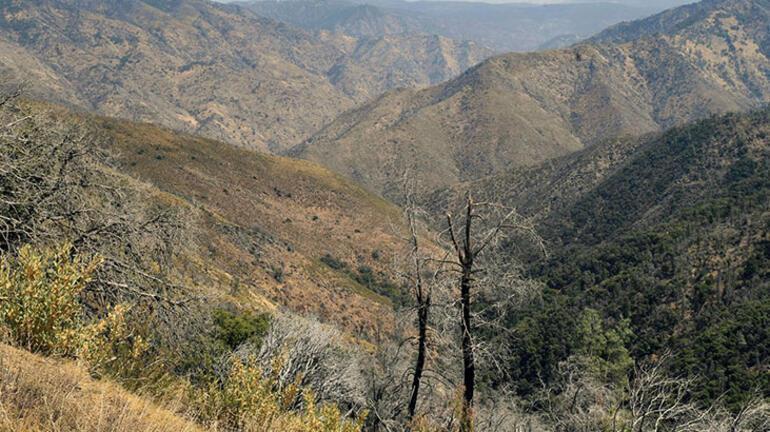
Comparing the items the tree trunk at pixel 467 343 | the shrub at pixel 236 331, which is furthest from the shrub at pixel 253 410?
the shrub at pixel 236 331

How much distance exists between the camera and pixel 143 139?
3056 inches

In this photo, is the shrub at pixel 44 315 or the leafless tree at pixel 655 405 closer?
the shrub at pixel 44 315

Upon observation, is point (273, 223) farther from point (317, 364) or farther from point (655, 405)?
point (655, 405)

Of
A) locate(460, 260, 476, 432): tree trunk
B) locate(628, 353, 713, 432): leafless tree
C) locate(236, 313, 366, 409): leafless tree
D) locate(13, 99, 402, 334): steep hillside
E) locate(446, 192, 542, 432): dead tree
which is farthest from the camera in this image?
locate(13, 99, 402, 334): steep hillside

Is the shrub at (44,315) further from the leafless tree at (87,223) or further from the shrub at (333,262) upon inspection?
the shrub at (333,262)

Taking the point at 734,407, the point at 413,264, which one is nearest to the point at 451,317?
the point at 413,264

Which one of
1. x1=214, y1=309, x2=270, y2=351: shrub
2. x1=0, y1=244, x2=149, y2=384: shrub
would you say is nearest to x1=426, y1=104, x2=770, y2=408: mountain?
x1=0, y1=244, x2=149, y2=384: shrub

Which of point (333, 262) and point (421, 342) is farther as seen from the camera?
point (333, 262)

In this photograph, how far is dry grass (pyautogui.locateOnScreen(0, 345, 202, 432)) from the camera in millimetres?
4023

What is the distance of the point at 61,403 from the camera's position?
432 cm

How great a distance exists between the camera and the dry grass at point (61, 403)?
4.02 meters

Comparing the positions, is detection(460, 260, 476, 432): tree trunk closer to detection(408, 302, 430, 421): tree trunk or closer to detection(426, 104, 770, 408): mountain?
detection(408, 302, 430, 421): tree trunk

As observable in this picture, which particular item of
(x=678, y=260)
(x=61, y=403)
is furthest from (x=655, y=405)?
(x=678, y=260)

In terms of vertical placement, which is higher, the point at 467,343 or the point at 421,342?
the point at 467,343
